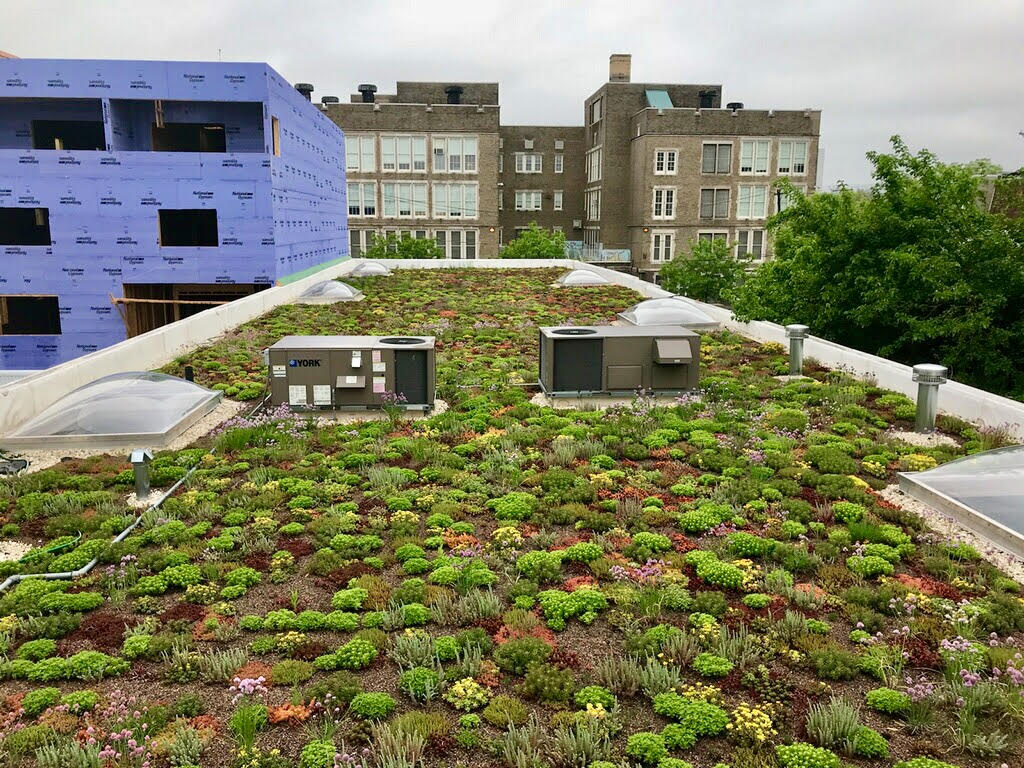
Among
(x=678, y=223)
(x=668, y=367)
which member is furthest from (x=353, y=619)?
(x=678, y=223)

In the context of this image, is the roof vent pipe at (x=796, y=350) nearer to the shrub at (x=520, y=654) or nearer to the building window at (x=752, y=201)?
the shrub at (x=520, y=654)

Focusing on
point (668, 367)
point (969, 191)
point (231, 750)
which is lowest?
point (231, 750)

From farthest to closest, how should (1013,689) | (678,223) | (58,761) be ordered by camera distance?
(678,223), (1013,689), (58,761)

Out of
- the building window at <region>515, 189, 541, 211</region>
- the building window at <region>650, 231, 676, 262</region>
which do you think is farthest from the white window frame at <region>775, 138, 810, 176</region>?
the building window at <region>515, 189, 541, 211</region>

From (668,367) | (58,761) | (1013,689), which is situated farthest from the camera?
(668,367)

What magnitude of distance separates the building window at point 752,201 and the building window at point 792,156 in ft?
7.71

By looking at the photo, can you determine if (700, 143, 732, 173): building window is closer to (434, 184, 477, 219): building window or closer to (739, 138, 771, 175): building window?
(739, 138, 771, 175): building window

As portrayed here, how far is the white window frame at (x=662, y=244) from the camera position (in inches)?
2453

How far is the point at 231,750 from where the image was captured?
17.8ft

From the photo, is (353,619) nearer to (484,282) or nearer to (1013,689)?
(1013,689)

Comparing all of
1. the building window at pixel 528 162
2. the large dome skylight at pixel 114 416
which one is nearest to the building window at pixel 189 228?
the large dome skylight at pixel 114 416

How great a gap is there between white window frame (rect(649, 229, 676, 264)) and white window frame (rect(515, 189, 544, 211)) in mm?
13144

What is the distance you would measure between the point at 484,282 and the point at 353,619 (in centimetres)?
3014

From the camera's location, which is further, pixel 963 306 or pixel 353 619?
pixel 963 306
